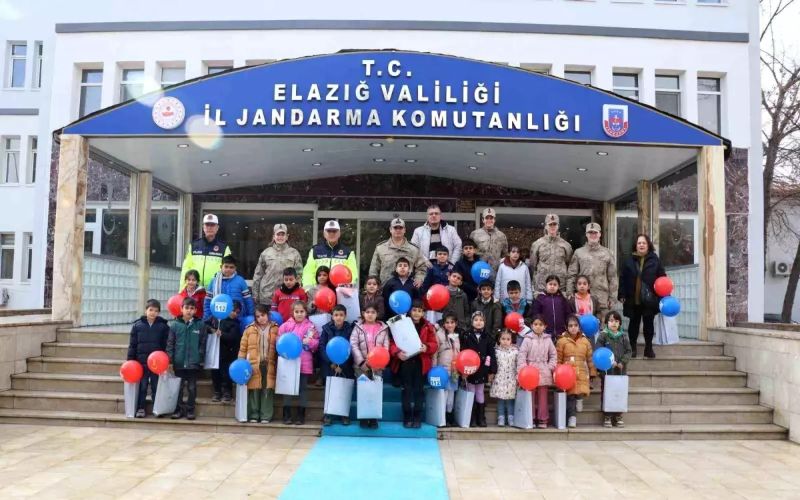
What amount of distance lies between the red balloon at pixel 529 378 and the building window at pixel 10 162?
20709mm

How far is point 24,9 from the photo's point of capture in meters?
21.5

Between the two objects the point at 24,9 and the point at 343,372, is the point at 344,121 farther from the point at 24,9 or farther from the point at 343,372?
the point at 24,9

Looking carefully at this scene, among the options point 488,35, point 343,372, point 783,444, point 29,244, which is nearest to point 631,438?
point 783,444

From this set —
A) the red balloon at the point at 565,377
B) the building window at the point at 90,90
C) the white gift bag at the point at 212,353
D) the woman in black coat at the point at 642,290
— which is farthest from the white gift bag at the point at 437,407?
the building window at the point at 90,90

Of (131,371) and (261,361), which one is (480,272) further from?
(131,371)

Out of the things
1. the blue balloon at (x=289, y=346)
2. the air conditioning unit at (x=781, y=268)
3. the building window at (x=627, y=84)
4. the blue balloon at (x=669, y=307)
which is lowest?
the blue balloon at (x=289, y=346)

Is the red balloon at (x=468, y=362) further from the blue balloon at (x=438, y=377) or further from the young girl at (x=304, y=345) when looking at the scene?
the young girl at (x=304, y=345)

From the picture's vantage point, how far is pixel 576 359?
6785 mm

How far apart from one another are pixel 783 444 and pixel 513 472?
3.26 metres

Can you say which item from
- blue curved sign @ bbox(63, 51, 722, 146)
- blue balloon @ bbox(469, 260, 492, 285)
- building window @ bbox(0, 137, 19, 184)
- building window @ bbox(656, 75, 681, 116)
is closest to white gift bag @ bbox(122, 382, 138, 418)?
blue curved sign @ bbox(63, 51, 722, 146)

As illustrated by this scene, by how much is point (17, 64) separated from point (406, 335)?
21.4 meters

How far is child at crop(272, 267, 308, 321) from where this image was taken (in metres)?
7.26

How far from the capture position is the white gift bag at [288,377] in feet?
21.7

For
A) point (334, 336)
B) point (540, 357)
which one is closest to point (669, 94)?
point (540, 357)
